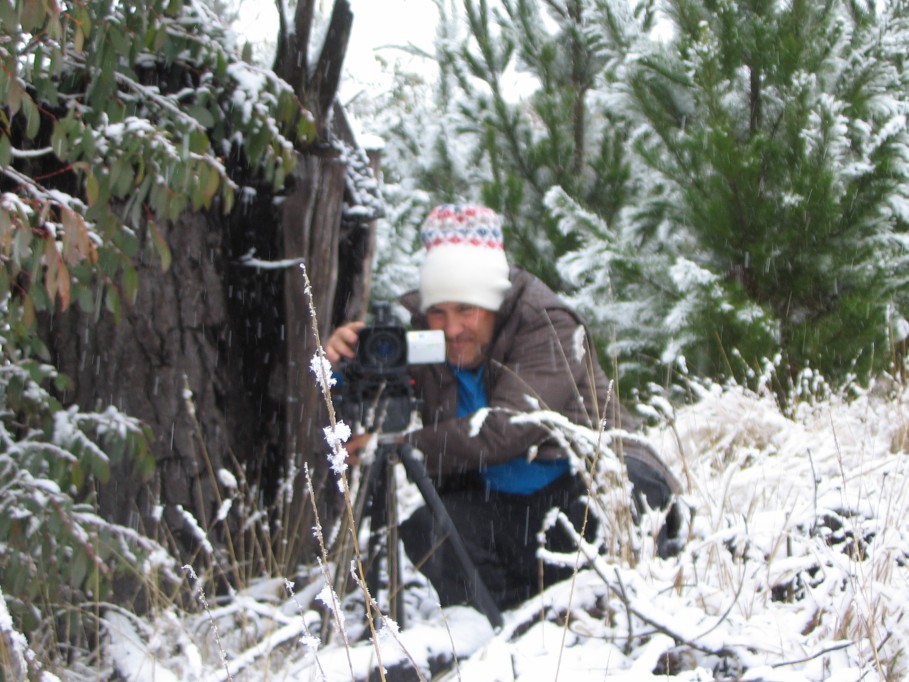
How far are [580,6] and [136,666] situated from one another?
5.27 metres

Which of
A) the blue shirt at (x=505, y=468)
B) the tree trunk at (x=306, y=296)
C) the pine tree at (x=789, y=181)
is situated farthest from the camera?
the pine tree at (x=789, y=181)

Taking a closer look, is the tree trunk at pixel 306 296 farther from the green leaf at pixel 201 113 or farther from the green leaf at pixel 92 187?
the green leaf at pixel 92 187

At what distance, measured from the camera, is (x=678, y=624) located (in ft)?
6.20

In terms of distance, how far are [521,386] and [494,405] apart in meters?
0.10

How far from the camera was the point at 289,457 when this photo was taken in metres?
3.23

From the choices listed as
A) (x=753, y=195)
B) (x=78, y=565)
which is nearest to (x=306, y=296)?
(x=78, y=565)

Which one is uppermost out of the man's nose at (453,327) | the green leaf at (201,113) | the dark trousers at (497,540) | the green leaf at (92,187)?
the green leaf at (201,113)

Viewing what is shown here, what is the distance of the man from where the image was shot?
2711 mm

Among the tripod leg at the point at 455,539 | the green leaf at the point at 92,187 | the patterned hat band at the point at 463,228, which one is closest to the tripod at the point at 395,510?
the tripod leg at the point at 455,539

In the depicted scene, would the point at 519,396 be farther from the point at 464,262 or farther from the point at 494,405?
the point at 464,262

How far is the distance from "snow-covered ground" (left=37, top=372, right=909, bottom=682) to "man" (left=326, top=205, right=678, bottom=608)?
29 cm

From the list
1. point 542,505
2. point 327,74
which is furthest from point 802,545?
point 327,74

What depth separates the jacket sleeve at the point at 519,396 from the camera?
8.84 ft

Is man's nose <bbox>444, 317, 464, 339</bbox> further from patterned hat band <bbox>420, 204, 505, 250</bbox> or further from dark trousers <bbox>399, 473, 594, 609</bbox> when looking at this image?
dark trousers <bbox>399, 473, 594, 609</bbox>
